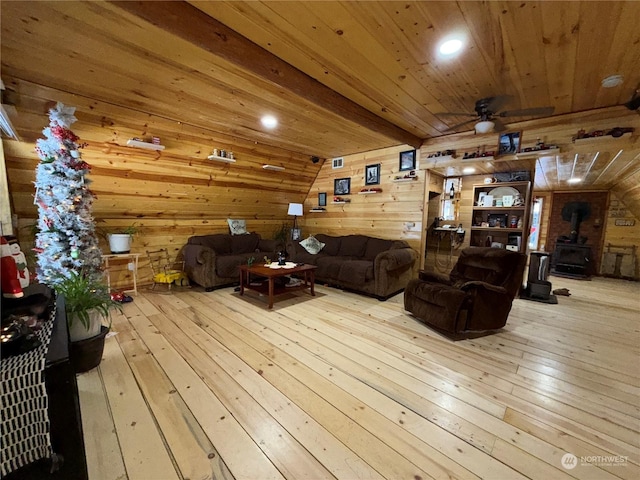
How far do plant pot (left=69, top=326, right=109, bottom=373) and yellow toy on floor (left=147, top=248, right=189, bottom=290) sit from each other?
7.31ft

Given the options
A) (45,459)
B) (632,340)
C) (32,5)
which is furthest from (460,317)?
(32,5)

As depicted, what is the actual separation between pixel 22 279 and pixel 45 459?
990mm

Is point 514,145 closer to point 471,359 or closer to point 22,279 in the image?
point 471,359

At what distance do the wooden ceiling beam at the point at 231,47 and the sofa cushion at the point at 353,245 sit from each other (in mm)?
2439

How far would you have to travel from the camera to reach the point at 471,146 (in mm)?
3838

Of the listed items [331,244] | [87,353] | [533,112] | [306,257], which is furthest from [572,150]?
[87,353]

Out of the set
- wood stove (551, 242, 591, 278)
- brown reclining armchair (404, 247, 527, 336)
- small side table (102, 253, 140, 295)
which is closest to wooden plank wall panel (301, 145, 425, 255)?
brown reclining armchair (404, 247, 527, 336)

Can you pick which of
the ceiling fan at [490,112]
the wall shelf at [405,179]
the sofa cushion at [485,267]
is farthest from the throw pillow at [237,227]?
the ceiling fan at [490,112]

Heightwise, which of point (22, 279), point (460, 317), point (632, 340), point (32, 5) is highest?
point (32, 5)

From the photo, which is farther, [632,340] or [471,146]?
[471,146]

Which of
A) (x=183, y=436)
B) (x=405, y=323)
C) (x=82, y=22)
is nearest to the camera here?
(x=183, y=436)

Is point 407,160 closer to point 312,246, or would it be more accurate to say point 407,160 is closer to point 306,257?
point 312,246

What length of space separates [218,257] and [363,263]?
231cm

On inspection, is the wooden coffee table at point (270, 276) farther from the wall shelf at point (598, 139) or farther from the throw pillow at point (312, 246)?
the wall shelf at point (598, 139)
